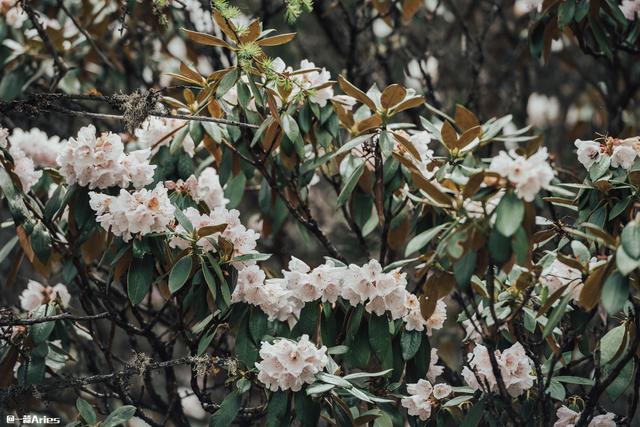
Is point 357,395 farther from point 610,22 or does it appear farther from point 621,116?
point 621,116

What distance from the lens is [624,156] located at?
2.18 metres

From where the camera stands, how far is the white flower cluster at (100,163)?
2.24m

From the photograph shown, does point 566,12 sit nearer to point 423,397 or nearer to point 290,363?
point 423,397

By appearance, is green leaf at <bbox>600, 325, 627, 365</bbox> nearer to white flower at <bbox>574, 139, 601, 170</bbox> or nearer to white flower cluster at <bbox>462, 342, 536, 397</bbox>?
white flower cluster at <bbox>462, 342, 536, 397</bbox>

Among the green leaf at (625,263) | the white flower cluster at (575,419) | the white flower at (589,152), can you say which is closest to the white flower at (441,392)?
the white flower cluster at (575,419)

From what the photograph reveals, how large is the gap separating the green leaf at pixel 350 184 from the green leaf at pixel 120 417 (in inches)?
31.0

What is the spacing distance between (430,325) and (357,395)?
38 cm

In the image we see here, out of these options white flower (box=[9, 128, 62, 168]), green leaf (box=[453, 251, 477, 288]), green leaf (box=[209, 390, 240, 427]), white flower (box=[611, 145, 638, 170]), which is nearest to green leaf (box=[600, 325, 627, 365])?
white flower (box=[611, 145, 638, 170])

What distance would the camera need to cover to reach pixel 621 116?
3.60m

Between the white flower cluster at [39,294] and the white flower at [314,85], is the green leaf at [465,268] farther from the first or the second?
the white flower cluster at [39,294]

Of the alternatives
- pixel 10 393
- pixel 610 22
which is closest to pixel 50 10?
pixel 10 393

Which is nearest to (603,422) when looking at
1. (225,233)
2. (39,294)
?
(225,233)

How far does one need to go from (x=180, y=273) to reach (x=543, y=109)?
4125mm

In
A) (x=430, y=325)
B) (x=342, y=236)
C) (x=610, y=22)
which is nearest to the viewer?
(x=430, y=325)
